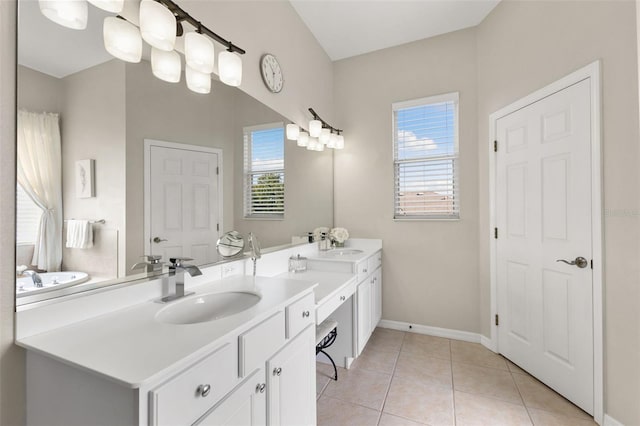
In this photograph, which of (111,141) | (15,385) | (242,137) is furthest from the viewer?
(242,137)

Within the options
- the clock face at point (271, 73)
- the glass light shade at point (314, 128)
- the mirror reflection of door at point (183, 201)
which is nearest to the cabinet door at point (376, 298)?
the glass light shade at point (314, 128)

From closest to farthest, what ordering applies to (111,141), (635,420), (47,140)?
(47,140), (111,141), (635,420)

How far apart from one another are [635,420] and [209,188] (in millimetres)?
2673

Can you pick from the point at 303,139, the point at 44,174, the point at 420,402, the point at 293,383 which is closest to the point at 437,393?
the point at 420,402

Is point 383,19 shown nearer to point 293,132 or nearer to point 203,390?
point 293,132

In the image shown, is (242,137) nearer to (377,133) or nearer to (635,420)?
(377,133)

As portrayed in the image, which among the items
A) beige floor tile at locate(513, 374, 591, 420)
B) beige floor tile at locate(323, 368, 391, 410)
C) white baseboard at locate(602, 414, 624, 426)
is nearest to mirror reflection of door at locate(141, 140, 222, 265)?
beige floor tile at locate(323, 368, 391, 410)

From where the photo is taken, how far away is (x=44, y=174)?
3.31ft

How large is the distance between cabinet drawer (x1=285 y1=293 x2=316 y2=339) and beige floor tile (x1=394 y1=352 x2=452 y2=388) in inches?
50.7

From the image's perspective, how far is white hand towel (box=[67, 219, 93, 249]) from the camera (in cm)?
106

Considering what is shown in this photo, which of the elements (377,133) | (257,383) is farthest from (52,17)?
(377,133)

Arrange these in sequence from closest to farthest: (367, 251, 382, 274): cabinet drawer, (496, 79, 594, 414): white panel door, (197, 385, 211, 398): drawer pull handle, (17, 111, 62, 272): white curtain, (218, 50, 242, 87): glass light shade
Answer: (197, 385, 211, 398): drawer pull handle → (17, 111, 62, 272): white curtain → (218, 50, 242, 87): glass light shade → (496, 79, 594, 414): white panel door → (367, 251, 382, 274): cabinet drawer

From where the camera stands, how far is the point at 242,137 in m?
1.92

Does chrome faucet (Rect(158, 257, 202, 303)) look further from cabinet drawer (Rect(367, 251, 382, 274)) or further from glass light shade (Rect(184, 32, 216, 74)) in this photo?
cabinet drawer (Rect(367, 251, 382, 274))
